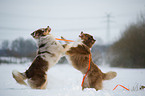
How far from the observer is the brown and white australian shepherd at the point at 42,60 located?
Answer: 3.61m

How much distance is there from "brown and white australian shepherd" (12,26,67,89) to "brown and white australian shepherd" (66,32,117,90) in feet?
1.04

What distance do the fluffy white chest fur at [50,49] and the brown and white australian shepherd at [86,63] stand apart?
10.5 inches

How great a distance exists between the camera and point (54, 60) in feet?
12.5

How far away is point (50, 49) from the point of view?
12.6ft

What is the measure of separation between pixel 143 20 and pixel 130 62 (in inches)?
212

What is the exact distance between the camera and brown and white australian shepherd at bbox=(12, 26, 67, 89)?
3.61 metres

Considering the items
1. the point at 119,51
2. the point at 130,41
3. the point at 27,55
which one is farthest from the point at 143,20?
the point at 27,55

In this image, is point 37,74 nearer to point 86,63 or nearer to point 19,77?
point 19,77

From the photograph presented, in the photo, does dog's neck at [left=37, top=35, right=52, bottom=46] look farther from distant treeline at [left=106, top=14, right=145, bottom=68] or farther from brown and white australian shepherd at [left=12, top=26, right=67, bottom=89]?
distant treeline at [left=106, top=14, right=145, bottom=68]

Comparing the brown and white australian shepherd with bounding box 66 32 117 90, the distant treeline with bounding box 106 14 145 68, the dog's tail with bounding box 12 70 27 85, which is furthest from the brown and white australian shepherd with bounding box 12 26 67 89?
the distant treeline with bounding box 106 14 145 68

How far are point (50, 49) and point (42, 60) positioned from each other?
14.2 inches

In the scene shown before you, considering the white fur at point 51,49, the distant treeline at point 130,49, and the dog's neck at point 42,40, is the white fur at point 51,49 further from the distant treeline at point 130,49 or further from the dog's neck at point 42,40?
the distant treeline at point 130,49

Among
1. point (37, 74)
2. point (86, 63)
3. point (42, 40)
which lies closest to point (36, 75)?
point (37, 74)

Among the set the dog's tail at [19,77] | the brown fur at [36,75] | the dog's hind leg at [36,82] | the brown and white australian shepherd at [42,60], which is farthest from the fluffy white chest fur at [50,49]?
the dog's tail at [19,77]
